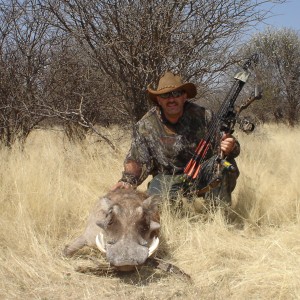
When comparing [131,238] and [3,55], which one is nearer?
[131,238]

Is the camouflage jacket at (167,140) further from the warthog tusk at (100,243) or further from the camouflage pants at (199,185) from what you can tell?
the warthog tusk at (100,243)

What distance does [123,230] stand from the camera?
10.9ft

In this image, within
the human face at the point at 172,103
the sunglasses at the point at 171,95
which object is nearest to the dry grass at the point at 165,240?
the human face at the point at 172,103

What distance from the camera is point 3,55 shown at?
8062mm

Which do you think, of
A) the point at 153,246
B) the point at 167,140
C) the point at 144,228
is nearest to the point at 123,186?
the point at 167,140

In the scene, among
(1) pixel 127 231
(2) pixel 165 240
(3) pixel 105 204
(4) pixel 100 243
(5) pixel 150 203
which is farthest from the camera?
(2) pixel 165 240

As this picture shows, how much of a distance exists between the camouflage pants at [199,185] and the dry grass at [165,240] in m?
0.26

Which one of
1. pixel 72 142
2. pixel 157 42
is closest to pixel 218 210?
pixel 157 42

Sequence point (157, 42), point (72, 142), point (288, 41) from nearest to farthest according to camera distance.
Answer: point (157, 42)
point (72, 142)
point (288, 41)

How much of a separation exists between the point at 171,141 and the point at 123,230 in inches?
70.3

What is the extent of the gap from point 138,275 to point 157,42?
10.8 ft

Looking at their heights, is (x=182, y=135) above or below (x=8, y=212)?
above

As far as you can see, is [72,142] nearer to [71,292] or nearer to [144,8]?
[144,8]

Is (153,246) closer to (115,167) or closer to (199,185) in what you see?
(199,185)
